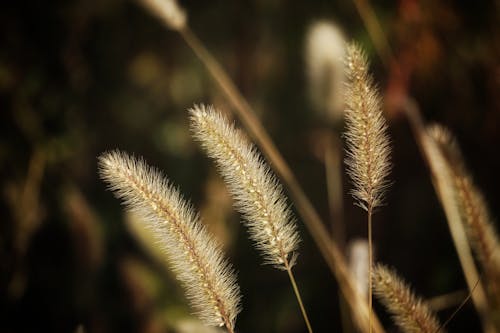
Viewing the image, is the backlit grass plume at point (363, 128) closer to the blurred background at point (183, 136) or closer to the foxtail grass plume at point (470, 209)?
the foxtail grass plume at point (470, 209)

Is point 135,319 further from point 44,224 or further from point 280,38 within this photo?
point 280,38

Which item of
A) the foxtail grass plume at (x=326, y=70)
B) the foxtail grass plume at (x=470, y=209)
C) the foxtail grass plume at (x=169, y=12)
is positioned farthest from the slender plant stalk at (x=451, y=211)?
the foxtail grass plume at (x=169, y=12)

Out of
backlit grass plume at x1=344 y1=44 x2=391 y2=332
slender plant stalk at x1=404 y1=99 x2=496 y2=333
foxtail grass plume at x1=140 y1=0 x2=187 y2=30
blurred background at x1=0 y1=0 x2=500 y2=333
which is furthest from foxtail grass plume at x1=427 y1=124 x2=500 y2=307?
foxtail grass plume at x1=140 y1=0 x2=187 y2=30

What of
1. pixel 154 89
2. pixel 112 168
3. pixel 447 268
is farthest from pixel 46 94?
pixel 447 268

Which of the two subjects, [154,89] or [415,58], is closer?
[415,58]

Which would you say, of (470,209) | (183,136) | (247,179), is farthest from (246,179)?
(183,136)

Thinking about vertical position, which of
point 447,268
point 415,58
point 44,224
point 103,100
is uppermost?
point 103,100

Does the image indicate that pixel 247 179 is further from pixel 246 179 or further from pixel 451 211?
pixel 451 211
